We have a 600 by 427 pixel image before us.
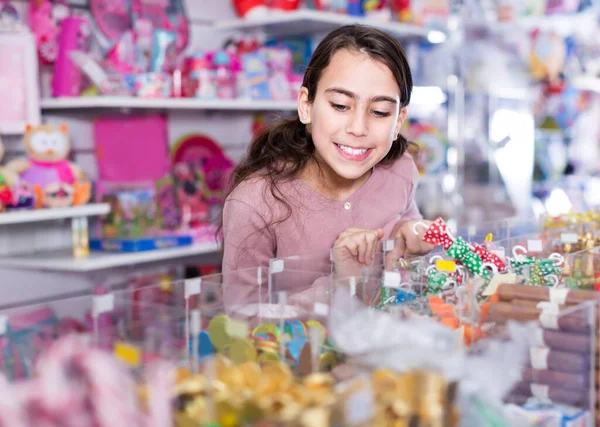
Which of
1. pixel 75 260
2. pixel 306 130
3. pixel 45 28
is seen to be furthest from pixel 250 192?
pixel 45 28

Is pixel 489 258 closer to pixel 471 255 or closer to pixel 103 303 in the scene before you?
pixel 471 255

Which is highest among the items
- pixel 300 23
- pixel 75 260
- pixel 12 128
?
pixel 300 23

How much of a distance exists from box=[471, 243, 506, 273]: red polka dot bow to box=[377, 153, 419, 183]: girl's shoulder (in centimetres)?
52

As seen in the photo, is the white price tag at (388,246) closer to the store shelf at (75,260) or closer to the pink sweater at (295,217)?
the pink sweater at (295,217)

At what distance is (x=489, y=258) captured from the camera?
1515mm

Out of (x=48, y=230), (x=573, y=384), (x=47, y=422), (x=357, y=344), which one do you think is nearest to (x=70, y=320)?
(x=47, y=422)

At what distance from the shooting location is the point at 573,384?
1094mm

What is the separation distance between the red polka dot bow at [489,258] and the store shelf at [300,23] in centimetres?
192

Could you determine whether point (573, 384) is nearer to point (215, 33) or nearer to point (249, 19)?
point (249, 19)

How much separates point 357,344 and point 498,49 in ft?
13.2

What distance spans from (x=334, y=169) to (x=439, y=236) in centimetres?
26

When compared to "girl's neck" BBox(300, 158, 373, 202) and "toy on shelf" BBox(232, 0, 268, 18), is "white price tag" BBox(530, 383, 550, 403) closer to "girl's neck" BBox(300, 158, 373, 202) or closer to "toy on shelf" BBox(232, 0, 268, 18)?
"girl's neck" BBox(300, 158, 373, 202)

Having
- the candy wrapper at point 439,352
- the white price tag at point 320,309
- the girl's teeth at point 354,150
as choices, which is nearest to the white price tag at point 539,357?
the candy wrapper at point 439,352

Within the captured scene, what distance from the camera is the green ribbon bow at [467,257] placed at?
4.83 ft
